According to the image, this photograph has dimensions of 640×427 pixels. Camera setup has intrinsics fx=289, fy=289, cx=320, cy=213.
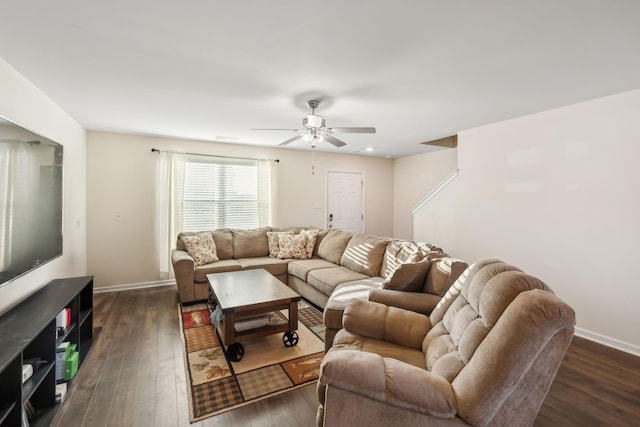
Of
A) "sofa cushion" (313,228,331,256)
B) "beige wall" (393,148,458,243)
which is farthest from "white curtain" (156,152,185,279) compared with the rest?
"beige wall" (393,148,458,243)

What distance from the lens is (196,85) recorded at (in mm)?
2613

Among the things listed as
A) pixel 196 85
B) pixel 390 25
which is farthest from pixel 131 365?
pixel 390 25

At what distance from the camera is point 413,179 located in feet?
21.1

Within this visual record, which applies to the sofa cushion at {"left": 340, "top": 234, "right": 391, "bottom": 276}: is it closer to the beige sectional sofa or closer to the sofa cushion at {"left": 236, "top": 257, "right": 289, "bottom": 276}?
the beige sectional sofa

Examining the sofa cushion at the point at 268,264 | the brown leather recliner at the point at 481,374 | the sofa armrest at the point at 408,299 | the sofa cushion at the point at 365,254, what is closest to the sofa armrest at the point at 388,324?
the sofa armrest at the point at 408,299

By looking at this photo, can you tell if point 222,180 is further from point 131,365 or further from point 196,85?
point 131,365

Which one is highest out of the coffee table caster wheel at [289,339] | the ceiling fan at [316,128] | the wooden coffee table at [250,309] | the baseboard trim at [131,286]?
the ceiling fan at [316,128]

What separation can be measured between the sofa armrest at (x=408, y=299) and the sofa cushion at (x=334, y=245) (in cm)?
190

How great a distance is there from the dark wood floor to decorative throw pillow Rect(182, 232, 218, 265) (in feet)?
4.28

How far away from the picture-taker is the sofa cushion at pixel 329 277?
3.39 metres

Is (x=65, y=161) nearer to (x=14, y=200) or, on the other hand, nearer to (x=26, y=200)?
(x=26, y=200)

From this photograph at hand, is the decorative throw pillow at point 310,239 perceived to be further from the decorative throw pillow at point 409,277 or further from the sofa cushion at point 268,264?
the decorative throw pillow at point 409,277

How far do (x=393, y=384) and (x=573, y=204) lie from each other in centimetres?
320

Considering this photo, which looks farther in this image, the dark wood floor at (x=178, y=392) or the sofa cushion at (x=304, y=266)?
the sofa cushion at (x=304, y=266)
